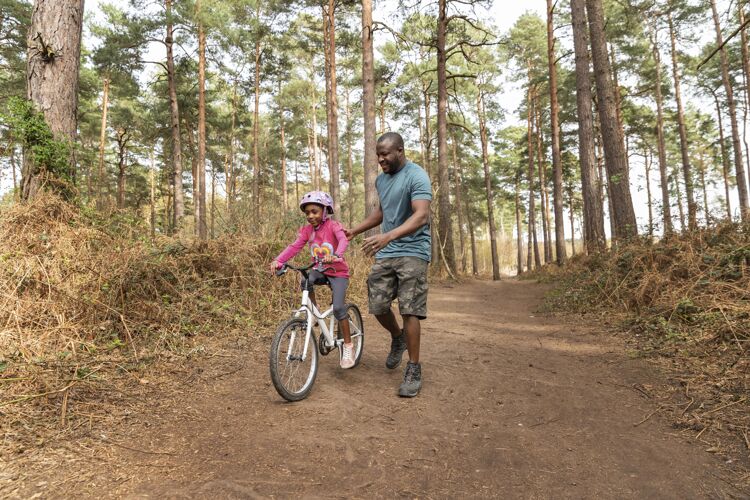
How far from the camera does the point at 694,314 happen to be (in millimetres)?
4312

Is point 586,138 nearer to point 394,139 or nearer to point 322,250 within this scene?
point 394,139

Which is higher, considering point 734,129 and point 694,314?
point 734,129

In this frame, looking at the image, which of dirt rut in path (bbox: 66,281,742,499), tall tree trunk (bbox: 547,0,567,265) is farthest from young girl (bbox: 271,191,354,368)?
tall tree trunk (bbox: 547,0,567,265)

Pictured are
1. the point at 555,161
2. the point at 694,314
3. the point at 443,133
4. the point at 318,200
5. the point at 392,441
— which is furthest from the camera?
the point at 555,161

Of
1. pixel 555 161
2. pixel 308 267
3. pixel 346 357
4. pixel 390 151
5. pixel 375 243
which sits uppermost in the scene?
pixel 555 161

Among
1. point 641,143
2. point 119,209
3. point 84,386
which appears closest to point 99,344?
point 84,386

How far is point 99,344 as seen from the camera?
12.2 feet

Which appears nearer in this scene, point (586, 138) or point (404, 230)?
point (404, 230)

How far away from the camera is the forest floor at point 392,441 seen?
1.99 metres

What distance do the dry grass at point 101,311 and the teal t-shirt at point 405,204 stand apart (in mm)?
2368

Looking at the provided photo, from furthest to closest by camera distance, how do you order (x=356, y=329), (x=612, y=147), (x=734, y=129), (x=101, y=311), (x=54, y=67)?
(x=734, y=129) → (x=612, y=147) → (x=54, y=67) → (x=356, y=329) → (x=101, y=311)

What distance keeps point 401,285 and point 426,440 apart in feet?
3.96

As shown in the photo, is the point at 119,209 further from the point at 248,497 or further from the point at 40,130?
the point at 248,497

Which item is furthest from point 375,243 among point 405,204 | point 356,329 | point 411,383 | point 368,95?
point 368,95
